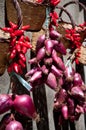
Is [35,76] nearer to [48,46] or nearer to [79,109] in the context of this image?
[48,46]

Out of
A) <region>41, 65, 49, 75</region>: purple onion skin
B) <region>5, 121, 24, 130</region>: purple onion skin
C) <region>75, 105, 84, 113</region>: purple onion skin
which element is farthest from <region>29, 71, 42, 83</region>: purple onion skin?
<region>75, 105, 84, 113</region>: purple onion skin

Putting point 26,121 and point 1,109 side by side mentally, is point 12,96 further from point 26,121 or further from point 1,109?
point 26,121

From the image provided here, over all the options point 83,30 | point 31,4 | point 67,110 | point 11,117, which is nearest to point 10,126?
point 11,117

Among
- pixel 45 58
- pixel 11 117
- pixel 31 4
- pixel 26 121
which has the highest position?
pixel 31 4

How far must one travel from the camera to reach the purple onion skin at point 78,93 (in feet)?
4.57

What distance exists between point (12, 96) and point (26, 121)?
0.32 m

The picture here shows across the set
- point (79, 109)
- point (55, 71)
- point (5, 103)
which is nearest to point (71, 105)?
point (79, 109)

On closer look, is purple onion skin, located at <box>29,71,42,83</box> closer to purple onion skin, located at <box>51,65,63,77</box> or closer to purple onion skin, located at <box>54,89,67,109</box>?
purple onion skin, located at <box>51,65,63,77</box>

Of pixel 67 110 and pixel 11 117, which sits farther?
pixel 67 110

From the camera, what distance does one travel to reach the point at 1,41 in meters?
1.19

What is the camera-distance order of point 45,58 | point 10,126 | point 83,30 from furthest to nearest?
point 83,30 → point 45,58 → point 10,126

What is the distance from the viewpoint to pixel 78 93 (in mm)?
1394

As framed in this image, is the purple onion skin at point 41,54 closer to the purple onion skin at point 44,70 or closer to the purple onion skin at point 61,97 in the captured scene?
the purple onion skin at point 44,70

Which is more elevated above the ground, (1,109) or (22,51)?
(22,51)
